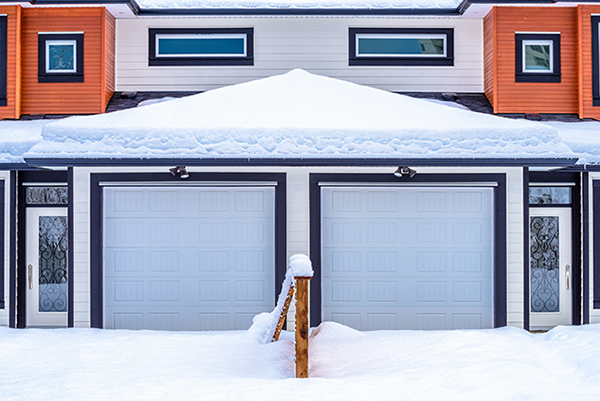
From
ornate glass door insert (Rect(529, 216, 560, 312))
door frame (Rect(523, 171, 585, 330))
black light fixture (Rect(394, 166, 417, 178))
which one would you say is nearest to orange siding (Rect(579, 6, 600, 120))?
door frame (Rect(523, 171, 585, 330))

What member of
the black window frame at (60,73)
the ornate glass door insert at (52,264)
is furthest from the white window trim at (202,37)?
the ornate glass door insert at (52,264)

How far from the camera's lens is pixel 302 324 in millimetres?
4566

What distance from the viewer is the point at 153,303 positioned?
7762 mm

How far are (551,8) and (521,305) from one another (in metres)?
6.01

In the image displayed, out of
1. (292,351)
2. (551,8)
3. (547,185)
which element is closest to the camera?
(292,351)

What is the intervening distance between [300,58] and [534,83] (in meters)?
4.65

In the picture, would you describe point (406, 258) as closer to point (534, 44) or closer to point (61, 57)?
point (534, 44)

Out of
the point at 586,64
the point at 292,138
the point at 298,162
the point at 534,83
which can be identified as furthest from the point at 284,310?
the point at 586,64

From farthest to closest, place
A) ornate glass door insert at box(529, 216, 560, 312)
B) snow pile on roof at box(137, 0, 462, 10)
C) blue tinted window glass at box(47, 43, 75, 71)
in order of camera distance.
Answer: snow pile on roof at box(137, 0, 462, 10), blue tinted window glass at box(47, 43, 75, 71), ornate glass door insert at box(529, 216, 560, 312)

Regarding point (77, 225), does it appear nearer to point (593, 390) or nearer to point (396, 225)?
point (396, 225)

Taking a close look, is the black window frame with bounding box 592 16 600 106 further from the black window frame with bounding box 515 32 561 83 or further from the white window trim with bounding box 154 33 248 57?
the white window trim with bounding box 154 33 248 57

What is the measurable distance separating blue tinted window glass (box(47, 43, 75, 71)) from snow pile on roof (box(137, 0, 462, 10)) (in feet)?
5.50

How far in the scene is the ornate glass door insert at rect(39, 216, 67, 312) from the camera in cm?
922

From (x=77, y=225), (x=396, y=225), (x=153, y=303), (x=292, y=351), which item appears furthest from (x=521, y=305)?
(x=77, y=225)
